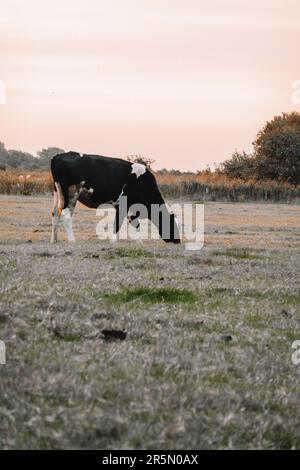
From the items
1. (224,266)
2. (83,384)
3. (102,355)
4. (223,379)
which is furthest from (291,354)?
(224,266)

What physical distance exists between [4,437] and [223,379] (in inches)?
84.2

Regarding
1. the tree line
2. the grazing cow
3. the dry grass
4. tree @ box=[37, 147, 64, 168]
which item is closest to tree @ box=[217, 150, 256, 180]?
the tree line

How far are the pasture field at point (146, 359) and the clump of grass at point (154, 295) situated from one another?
0.03 m

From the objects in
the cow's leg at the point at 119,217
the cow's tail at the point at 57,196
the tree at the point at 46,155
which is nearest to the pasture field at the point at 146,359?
the cow's tail at the point at 57,196

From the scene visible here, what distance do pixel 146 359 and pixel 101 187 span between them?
15175 millimetres

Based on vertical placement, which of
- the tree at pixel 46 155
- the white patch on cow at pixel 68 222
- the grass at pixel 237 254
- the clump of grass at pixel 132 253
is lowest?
the grass at pixel 237 254

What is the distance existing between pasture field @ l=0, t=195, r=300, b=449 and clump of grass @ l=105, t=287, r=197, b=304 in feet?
0.09

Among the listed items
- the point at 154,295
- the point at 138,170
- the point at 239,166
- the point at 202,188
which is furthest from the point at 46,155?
the point at 154,295

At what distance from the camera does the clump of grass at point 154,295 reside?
10570mm

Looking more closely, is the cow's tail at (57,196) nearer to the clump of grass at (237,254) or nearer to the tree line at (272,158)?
the clump of grass at (237,254)

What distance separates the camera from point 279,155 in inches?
3068

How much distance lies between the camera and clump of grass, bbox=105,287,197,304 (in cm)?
1057

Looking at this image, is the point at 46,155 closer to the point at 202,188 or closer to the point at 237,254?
the point at 202,188

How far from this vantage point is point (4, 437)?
516 cm
